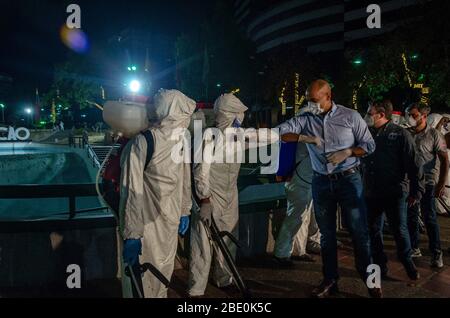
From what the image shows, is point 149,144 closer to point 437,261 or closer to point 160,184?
point 160,184

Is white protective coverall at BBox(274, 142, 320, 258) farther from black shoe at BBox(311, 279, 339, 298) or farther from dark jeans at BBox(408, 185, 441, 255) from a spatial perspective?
dark jeans at BBox(408, 185, 441, 255)

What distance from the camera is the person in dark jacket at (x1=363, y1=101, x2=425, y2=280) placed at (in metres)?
4.20

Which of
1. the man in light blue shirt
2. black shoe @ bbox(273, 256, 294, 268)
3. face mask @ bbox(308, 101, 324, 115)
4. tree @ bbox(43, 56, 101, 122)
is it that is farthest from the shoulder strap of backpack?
tree @ bbox(43, 56, 101, 122)

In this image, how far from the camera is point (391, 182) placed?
423cm

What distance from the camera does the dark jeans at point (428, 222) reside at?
482cm

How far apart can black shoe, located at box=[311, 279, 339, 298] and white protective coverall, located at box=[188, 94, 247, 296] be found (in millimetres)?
934

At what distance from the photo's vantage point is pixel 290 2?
63875mm

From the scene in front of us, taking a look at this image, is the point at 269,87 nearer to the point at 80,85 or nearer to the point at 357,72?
the point at 357,72

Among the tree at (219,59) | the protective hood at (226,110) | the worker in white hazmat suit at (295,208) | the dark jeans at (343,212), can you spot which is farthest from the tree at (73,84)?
the dark jeans at (343,212)

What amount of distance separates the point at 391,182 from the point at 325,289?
140 centimetres

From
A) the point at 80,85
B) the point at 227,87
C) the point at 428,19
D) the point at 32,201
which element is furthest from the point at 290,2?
the point at 32,201

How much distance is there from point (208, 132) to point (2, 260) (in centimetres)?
260

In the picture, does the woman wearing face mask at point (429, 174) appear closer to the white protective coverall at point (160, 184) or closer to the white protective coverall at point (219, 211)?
the white protective coverall at point (219, 211)

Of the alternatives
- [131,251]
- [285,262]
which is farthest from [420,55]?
[131,251]
